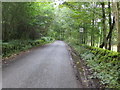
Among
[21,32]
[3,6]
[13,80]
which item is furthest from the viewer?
[21,32]

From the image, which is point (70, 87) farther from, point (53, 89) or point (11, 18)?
point (11, 18)

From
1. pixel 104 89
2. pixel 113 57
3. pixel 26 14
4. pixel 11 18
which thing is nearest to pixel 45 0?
pixel 26 14

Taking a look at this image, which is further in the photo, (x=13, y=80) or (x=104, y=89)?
(x=13, y=80)

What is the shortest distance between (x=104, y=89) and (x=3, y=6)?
964 centimetres

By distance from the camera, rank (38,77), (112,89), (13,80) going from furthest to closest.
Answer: (38,77) → (13,80) → (112,89)

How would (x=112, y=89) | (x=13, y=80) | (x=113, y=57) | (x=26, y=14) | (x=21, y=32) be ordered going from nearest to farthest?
1. (x=112, y=89)
2. (x=13, y=80)
3. (x=113, y=57)
4. (x=26, y=14)
5. (x=21, y=32)

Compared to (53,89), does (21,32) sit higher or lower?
higher

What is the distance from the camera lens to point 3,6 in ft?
31.3

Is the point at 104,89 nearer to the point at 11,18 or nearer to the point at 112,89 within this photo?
the point at 112,89

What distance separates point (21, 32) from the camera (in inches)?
593

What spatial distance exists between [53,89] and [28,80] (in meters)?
1.19

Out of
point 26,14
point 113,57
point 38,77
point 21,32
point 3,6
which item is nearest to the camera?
point 38,77

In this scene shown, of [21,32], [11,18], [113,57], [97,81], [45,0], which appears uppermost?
[45,0]

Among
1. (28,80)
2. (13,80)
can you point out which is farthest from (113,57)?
(13,80)
